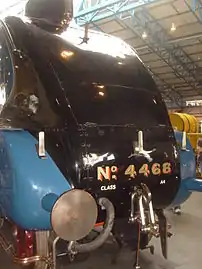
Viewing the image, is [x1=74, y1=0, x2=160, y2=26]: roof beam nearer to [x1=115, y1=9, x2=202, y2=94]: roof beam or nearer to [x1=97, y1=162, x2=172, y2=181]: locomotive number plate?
[x1=115, y1=9, x2=202, y2=94]: roof beam

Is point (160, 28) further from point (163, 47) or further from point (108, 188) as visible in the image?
point (108, 188)

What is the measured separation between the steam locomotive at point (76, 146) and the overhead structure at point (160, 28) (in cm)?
561

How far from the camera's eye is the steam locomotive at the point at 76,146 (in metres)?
1.89

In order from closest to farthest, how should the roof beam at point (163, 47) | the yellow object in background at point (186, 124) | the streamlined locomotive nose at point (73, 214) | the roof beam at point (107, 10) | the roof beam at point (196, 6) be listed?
the streamlined locomotive nose at point (73, 214) → the yellow object in background at point (186, 124) → the roof beam at point (107, 10) → the roof beam at point (196, 6) → the roof beam at point (163, 47)

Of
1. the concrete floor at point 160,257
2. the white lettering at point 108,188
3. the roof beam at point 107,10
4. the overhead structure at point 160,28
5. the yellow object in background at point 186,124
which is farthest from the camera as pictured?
the overhead structure at point 160,28

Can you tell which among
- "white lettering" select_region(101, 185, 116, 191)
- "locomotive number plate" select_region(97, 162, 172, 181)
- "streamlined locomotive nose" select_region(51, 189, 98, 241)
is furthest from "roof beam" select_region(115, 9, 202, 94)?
"streamlined locomotive nose" select_region(51, 189, 98, 241)

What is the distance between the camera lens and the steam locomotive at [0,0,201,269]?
6.19 ft

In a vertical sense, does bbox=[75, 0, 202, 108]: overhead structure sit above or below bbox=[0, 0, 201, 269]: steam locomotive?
above

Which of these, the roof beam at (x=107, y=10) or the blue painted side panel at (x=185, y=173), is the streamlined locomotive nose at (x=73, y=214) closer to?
the blue painted side panel at (x=185, y=173)

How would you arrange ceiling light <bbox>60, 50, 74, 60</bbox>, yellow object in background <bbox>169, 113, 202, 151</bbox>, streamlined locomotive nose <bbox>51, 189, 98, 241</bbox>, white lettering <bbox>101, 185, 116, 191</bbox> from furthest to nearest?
yellow object in background <bbox>169, 113, 202, 151</bbox>
ceiling light <bbox>60, 50, 74, 60</bbox>
white lettering <bbox>101, 185, 116, 191</bbox>
streamlined locomotive nose <bbox>51, 189, 98, 241</bbox>

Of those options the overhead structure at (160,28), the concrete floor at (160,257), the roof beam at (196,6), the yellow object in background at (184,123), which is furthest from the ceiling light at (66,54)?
the roof beam at (196,6)

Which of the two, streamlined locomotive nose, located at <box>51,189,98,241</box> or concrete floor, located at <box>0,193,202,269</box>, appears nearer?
streamlined locomotive nose, located at <box>51,189,98,241</box>

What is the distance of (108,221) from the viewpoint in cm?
195

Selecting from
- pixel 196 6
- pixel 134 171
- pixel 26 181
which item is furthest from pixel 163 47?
pixel 26 181
